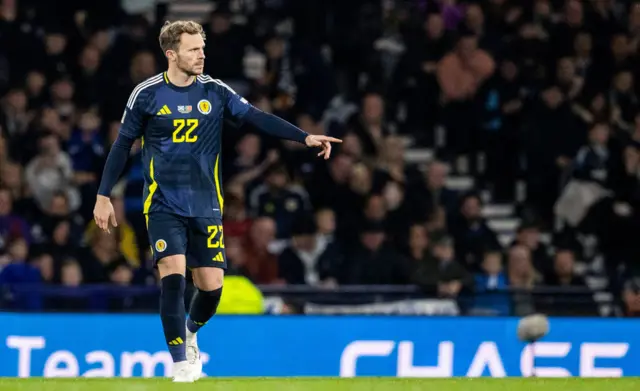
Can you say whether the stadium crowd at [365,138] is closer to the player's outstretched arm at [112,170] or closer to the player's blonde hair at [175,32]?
the player's outstretched arm at [112,170]

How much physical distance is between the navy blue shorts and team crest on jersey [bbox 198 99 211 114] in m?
0.62

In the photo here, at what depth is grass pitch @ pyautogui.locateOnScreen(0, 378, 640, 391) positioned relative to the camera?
919 centimetres

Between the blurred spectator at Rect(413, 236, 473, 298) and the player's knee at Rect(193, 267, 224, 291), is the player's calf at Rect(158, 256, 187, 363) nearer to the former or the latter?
the player's knee at Rect(193, 267, 224, 291)

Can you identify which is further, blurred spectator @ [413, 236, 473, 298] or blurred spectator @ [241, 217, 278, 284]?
blurred spectator @ [241, 217, 278, 284]

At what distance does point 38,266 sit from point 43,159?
4.96 feet

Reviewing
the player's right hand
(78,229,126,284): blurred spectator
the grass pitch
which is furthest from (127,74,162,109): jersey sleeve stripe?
(78,229,126,284): blurred spectator

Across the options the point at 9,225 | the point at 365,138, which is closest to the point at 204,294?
the point at 9,225

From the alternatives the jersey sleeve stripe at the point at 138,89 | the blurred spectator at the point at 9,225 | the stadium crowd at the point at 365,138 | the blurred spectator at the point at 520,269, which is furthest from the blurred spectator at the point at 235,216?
the jersey sleeve stripe at the point at 138,89

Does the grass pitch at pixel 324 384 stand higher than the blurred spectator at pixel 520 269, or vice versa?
the blurred spectator at pixel 520 269

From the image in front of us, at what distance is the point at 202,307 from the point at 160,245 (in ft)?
1.99

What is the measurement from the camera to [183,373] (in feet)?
31.2

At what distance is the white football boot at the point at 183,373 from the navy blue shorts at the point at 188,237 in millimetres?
581

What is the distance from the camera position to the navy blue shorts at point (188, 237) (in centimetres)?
944

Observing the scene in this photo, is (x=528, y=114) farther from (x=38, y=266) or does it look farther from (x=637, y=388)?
(x=637, y=388)
